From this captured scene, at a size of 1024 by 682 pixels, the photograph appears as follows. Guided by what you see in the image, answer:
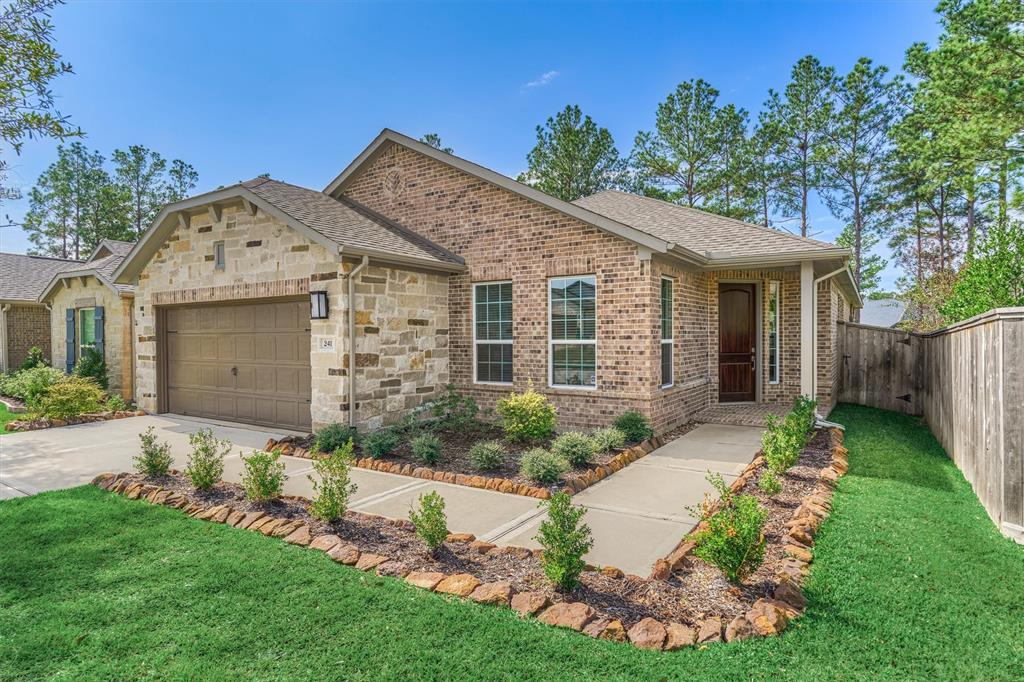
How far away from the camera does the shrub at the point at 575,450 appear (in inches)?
259

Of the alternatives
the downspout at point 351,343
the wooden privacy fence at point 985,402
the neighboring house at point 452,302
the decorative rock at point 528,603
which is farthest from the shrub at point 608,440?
the decorative rock at point 528,603

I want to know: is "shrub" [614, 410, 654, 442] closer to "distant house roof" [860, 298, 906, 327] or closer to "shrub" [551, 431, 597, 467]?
"shrub" [551, 431, 597, 467]

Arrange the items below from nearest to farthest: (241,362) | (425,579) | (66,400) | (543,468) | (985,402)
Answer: (425,579) < (985,402) < (543,468) < (241,362) < (66,400)

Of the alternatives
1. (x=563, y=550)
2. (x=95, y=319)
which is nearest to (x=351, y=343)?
(x=563, y=550)

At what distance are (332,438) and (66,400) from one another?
21.1 ft

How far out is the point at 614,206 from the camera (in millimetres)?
12500

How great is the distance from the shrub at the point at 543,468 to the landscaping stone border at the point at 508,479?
0.13m

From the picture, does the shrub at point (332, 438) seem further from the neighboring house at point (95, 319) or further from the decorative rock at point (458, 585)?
the neighboring house at point (95, 319)

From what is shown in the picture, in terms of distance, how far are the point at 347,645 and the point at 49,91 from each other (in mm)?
7170

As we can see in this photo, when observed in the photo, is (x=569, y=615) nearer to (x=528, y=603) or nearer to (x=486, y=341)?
(x=528, y=603)

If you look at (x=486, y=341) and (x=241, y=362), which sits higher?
(x=486, y=341)

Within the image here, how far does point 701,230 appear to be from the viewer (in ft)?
35.1

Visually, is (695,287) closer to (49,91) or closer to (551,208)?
(551,208)

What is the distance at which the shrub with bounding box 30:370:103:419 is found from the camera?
10234mm
